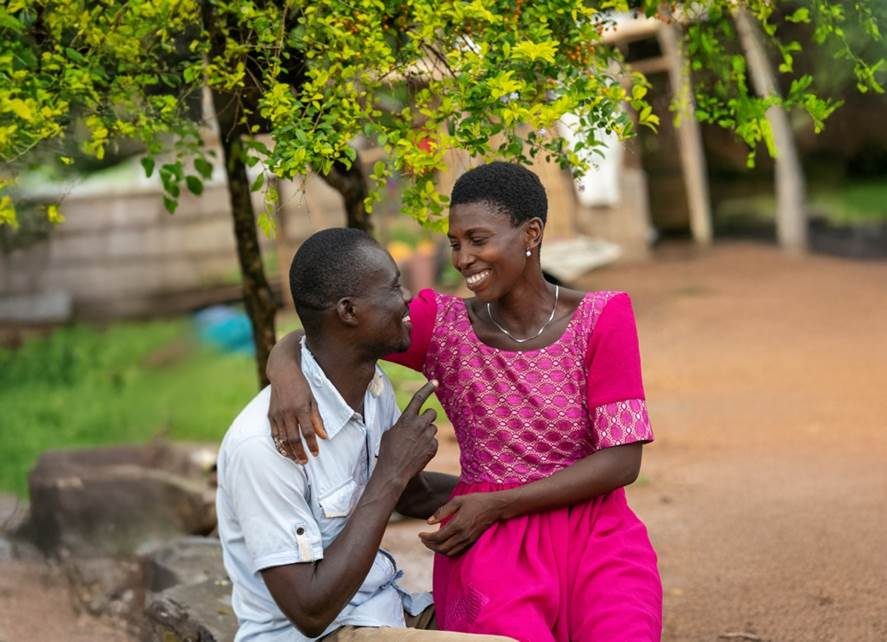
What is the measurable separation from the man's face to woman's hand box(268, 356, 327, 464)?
19cm

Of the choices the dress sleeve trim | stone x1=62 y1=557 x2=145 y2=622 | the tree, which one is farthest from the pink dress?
stone x1=62 y1=557 x2=145 y2=622

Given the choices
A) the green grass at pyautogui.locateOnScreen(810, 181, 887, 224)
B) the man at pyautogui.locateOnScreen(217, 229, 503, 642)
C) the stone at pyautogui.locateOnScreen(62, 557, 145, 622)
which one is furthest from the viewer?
the green grass at pyautogui.locateOnScreen(810, 181, 887, 224)

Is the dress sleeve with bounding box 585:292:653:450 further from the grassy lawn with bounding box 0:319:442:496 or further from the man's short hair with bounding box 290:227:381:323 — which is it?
the grassy lawn with bounding box 0:319:442:496

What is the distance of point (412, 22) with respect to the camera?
11.9 feet

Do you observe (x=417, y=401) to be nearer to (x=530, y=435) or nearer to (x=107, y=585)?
(x=530, y=435)

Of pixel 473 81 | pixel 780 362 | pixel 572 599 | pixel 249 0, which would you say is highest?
pixel 249 0

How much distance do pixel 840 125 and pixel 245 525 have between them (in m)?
14.0

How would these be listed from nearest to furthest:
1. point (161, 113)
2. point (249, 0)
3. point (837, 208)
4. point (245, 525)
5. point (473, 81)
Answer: point (245, 525), point (473, 81), point (249, 0), point (161, 113), point (837, 208)

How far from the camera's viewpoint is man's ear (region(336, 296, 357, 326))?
2.86 metres

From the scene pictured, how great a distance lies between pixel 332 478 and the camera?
2.86 meters

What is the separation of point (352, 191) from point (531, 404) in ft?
5.88

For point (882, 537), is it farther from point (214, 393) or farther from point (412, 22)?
point (214, 393)

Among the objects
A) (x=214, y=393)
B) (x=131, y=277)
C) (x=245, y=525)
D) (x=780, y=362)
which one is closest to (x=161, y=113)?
(x=245, y=525)

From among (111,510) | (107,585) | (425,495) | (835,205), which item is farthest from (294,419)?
(835,205)
